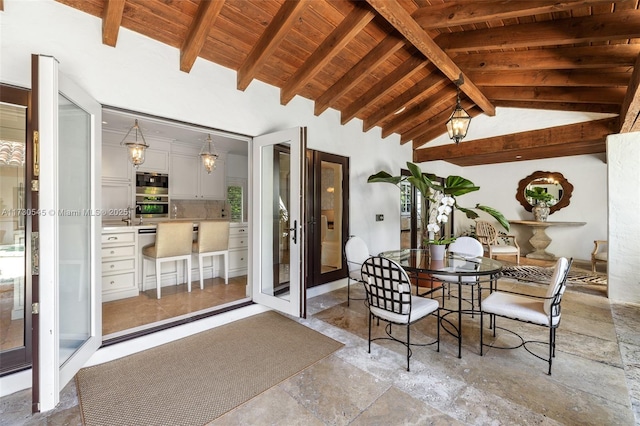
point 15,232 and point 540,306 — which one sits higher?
point 15,232

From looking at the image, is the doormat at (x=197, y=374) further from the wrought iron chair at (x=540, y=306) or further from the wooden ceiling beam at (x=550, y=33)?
the wooden ceiling beam at (x=550, y=33)

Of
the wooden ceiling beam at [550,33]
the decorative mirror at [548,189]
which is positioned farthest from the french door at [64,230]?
the decorative mirror at [548,189]

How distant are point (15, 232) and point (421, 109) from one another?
510cm

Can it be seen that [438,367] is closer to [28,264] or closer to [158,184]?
[28,264]

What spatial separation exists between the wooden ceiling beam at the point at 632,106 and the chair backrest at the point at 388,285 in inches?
121

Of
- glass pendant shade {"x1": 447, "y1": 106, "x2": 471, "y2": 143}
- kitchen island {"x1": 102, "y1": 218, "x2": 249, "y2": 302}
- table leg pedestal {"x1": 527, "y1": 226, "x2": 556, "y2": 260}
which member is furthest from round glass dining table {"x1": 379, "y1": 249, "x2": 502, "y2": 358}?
table leg pedestal {"x1": 527, "y1": 226, "x2": 556, "y2": 260}

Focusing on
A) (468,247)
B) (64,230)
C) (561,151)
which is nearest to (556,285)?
(468,247)

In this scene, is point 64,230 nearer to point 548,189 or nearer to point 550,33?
point 550,33

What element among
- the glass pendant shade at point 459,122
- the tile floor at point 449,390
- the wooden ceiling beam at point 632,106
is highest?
the wooden ceiling beam at point 632,106

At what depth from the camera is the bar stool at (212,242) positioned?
412 centimetres

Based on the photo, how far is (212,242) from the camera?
13.9 ft

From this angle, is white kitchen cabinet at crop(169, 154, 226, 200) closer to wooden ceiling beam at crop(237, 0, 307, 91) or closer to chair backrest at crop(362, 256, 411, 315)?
wooden ceiling beam at crop(237, 0, 307, 91)

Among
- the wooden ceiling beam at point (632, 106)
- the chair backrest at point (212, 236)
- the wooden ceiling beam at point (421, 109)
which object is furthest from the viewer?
the wooden ceiling beam at point (421, 109)

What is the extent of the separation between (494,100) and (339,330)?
4533mm
